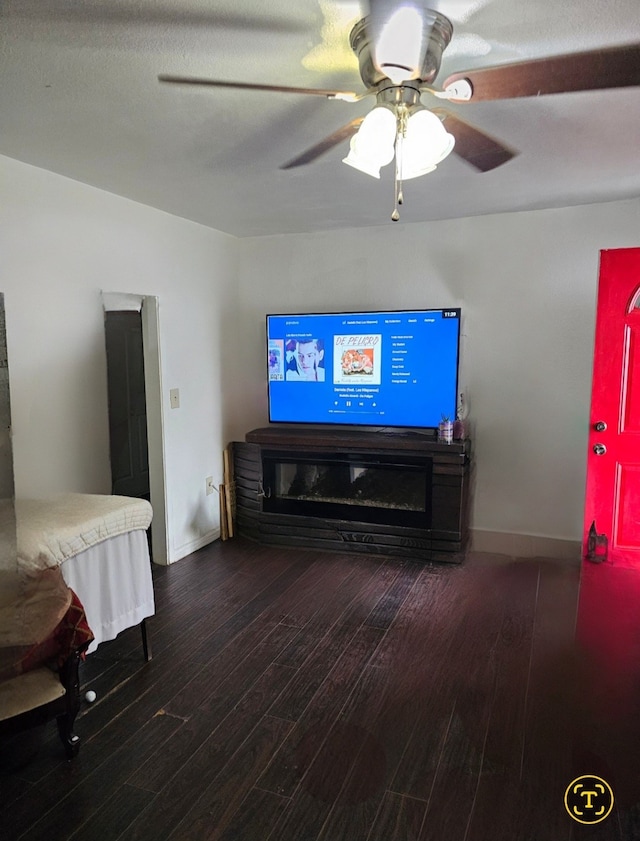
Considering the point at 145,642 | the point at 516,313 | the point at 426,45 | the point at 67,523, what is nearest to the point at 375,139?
the point at 426,45

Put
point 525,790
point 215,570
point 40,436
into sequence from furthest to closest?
1. point 215,570
2. point 40,436
3. point 525,790

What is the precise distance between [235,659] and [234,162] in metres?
2.37

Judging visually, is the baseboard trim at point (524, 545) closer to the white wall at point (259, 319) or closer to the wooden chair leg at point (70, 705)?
the white wall at point (259, 319)

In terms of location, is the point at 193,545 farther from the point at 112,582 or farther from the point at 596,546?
the point at 596,546

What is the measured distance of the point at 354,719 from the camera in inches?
86.0

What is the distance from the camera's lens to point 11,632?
166 centimetres

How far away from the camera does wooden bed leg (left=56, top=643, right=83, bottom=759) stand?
6.34ft

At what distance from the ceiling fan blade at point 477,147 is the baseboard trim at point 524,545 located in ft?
8.27

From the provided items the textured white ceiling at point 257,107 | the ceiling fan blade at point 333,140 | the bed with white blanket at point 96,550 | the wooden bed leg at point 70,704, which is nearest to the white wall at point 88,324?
the textured white ceiling at point 257,107

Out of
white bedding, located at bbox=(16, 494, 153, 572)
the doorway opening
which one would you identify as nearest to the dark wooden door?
the doorway opening

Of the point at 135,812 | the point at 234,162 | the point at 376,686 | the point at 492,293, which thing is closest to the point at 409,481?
the point at 492,293

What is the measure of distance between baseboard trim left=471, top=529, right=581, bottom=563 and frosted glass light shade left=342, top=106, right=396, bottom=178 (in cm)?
298

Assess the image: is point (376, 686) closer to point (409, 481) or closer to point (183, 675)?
point (183, 675)

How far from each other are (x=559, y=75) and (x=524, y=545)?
3.05 metres
